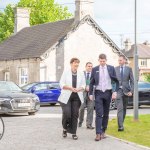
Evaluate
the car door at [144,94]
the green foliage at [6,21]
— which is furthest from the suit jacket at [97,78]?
the green foliage at [6,21]

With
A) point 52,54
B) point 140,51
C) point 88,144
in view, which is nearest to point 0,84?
point 88,144

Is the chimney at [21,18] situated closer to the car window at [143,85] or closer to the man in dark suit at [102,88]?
the car window at [143,85]

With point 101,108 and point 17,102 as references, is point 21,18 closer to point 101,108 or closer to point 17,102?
point 17,102

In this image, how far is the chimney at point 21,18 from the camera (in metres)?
52.5

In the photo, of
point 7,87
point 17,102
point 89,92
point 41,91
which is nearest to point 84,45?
point 41,91

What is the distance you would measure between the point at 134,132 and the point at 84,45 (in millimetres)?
30998

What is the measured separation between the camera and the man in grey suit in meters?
12.7

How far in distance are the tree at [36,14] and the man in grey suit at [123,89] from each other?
1888 inches

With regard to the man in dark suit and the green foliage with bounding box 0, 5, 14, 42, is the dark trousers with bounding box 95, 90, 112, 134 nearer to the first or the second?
the man in dark suit

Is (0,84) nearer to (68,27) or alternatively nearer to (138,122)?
(138,122)

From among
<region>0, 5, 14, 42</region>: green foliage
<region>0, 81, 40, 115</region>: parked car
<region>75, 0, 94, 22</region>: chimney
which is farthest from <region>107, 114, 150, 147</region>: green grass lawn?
<region>0, 5, 14, 42</region>: green foliage

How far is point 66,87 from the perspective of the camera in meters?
11.4

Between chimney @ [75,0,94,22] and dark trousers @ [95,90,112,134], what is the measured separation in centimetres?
3155

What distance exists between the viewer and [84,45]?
43.3 m
